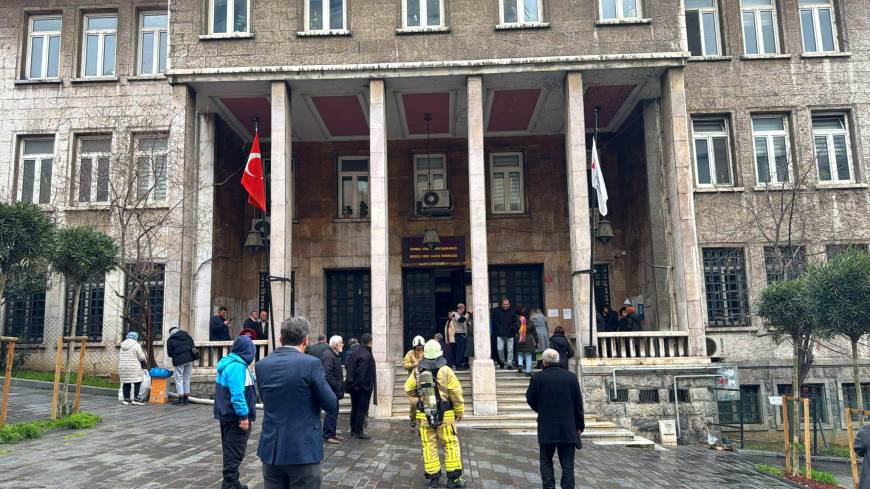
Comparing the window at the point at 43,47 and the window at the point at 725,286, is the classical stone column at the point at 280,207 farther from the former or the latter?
the window at the point at 725,286

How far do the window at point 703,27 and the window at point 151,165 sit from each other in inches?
627

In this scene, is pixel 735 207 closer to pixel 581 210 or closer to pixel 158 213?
pixel 581 210

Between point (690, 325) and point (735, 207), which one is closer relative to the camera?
point (690, 325)

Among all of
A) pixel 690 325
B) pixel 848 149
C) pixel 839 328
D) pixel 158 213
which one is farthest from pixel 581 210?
pixel 158 213

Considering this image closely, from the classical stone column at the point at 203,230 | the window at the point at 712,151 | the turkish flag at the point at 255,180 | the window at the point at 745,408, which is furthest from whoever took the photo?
the window at the point at 712,151

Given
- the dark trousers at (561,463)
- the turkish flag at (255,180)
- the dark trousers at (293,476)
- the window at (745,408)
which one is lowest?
the window at (745,408)

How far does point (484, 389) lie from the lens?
14.4 metres

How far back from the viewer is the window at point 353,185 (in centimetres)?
2136

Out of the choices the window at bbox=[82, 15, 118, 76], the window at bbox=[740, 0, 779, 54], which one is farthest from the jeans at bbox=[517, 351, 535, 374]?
the window at bbox=[82, 15, 118, 76]

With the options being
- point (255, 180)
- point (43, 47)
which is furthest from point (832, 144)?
point (43, 47)

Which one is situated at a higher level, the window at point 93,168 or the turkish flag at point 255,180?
the window at point 93,168

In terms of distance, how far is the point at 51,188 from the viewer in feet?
65.4

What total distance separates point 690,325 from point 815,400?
299 centimetres

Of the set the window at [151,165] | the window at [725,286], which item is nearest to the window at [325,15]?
the window at [151,165]
